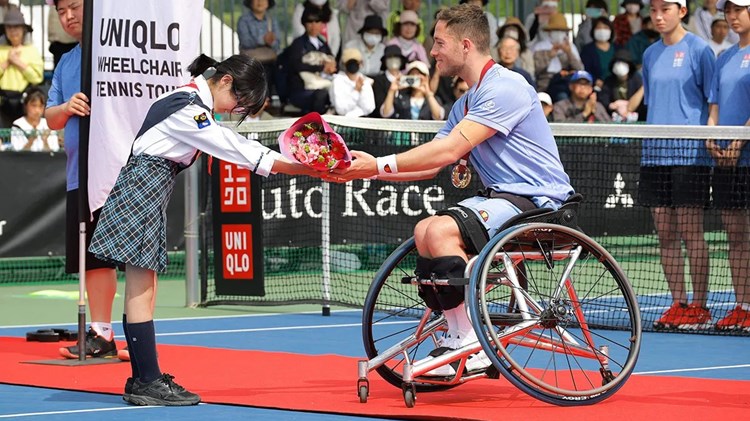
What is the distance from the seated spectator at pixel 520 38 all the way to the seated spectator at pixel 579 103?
3.81ft

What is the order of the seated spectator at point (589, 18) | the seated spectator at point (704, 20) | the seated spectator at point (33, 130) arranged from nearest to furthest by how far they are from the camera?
1. the seated spectator at point (33, 130)
2. the seated spectator at point (589, 18)
3. the seated spectator at point (704, 20)

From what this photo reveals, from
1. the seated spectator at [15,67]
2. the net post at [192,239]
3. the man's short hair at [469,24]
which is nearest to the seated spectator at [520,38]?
the seated spectator at [15,67]

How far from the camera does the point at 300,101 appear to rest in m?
16.2

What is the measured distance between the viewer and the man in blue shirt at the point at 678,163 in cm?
1030

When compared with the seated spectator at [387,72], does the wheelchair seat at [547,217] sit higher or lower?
lower

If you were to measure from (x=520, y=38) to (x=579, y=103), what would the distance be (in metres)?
1.54

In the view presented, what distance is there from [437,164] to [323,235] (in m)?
5.18

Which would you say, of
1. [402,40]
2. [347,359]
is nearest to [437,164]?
[347,359]

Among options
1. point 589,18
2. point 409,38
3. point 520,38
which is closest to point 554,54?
point 520,38

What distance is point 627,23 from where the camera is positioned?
20.0 m

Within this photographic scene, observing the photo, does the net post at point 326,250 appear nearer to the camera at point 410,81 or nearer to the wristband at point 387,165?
the camera at point 410,81

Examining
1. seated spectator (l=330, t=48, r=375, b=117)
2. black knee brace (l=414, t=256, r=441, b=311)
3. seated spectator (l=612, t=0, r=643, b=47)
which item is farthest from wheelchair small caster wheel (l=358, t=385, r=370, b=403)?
seated spectator (l=612, t=0, r=643, b=47)

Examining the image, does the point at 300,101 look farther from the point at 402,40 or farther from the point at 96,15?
the point at 96,15

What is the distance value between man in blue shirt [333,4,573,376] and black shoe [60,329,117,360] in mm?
2405
